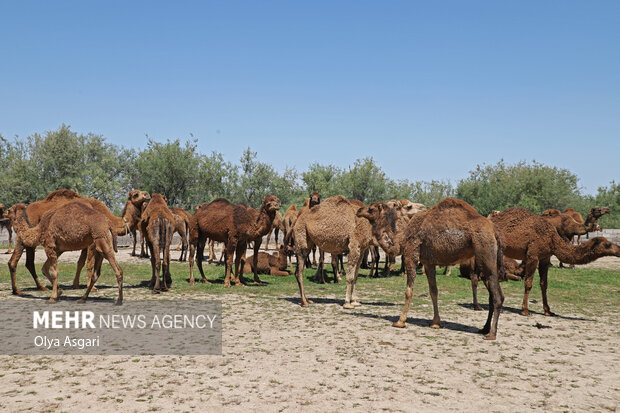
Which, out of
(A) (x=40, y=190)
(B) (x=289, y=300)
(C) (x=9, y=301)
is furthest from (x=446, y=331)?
(A) (x=40, y=190)

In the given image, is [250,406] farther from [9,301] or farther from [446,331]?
[9,301]

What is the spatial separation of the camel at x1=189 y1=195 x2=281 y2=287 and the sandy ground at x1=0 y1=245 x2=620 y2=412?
16.3 ft

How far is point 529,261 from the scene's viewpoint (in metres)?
10.6

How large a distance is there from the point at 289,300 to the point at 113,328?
183 inches

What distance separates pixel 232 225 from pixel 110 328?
239 inches

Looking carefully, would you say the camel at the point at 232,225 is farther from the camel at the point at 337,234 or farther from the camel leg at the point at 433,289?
the camel leg at the point at 433,289

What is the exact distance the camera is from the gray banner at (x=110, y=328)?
729 centimetres

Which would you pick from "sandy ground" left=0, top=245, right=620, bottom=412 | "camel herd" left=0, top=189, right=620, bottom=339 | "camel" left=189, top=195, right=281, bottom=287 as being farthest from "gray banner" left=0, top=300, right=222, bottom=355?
"camel" left=189, top=195, right=281, bottom=287

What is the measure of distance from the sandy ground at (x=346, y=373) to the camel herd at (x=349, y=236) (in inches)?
45.2

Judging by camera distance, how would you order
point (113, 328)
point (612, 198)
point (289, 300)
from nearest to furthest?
point (113, 328)
point (289, 300)
point (612, 198)

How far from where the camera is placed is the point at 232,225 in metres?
14.2

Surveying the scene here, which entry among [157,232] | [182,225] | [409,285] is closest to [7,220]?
[182,225]

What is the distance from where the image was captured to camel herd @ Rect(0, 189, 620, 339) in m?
8.52

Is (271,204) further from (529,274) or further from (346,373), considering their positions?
(346,373)
